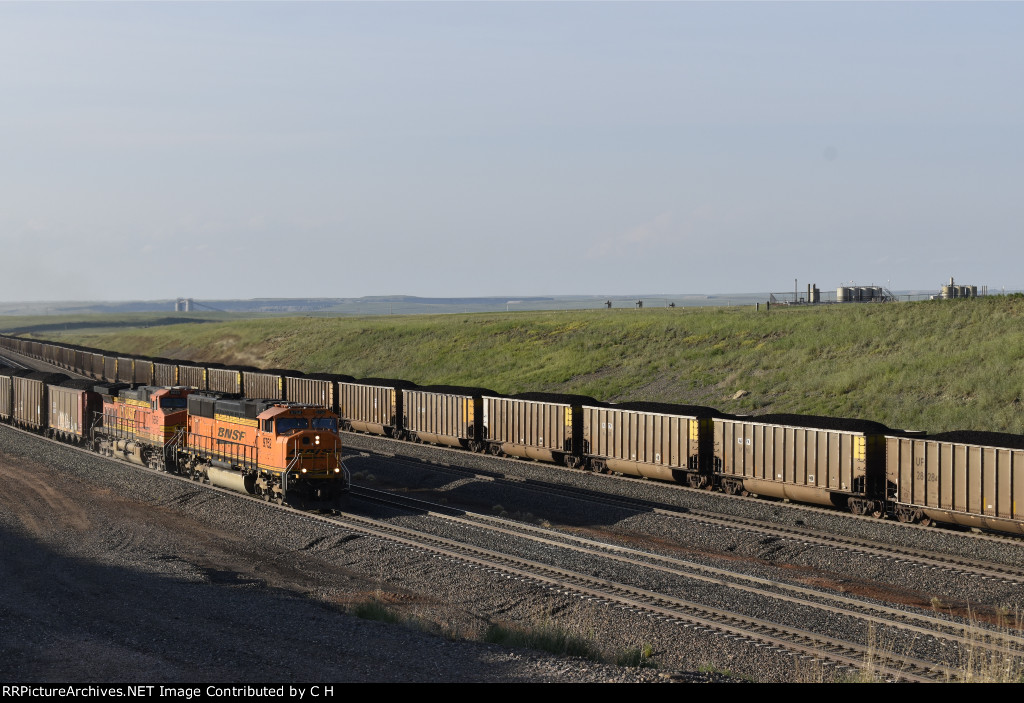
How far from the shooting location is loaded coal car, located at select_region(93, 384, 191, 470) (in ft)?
122

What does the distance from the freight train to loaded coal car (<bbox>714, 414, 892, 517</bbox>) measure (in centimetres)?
4

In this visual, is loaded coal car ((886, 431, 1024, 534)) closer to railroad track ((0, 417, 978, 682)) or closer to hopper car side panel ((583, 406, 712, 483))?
hopper car side panel ((583, 406, 712, 483))

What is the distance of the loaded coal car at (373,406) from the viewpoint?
47.3m

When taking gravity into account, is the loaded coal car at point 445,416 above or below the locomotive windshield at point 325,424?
below

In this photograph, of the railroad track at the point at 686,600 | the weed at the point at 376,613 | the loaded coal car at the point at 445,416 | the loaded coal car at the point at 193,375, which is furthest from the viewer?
the loaded coal car at the point at 193,375

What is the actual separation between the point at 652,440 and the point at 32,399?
35893mm

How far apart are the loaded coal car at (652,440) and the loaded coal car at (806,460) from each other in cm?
61

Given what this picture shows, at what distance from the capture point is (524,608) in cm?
2016

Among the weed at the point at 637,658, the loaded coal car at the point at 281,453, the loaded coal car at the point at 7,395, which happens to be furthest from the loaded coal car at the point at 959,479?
the loaded coal car at the point at 7,395

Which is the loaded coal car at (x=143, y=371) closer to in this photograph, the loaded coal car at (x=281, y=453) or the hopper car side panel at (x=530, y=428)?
the hopper car side panel at (x=530, y=428)

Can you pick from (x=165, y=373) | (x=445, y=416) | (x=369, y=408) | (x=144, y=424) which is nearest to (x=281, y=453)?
(x=144, y=424)

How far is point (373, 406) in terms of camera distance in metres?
48.8
